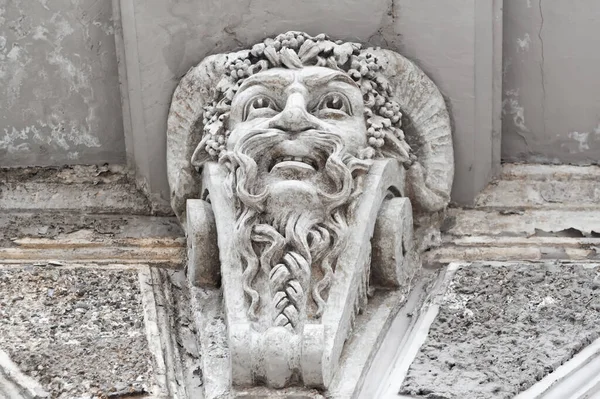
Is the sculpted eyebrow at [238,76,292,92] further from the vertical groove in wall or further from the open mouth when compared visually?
the vertical groove in wall

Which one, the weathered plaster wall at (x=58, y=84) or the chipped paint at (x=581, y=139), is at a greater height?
the weathered plaster wall at (x=58, y=84)

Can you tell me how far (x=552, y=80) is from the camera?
5246mm

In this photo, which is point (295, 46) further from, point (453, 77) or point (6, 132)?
point (6, 132)

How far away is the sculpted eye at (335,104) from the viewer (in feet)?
15.9

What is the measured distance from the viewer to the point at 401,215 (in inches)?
187

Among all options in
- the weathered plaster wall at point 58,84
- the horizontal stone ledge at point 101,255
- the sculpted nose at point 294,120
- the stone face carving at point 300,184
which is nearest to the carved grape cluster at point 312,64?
the stone face carving at point 300,184

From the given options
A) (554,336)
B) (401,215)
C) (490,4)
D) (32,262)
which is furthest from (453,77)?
(32,262)

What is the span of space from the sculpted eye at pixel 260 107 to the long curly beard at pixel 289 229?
158 mm

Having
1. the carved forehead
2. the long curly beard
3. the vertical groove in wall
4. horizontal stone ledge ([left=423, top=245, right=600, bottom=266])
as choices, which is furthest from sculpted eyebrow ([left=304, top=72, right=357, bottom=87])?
the vertical groove in wall

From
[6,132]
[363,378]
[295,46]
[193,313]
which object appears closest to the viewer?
[363,378]

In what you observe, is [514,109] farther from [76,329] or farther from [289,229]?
[76,329]

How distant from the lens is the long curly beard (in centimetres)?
439

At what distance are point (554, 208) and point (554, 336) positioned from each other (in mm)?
812

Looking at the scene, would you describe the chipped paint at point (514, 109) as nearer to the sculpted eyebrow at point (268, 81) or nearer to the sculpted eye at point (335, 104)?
the sculpted eye at point (335, 104)
